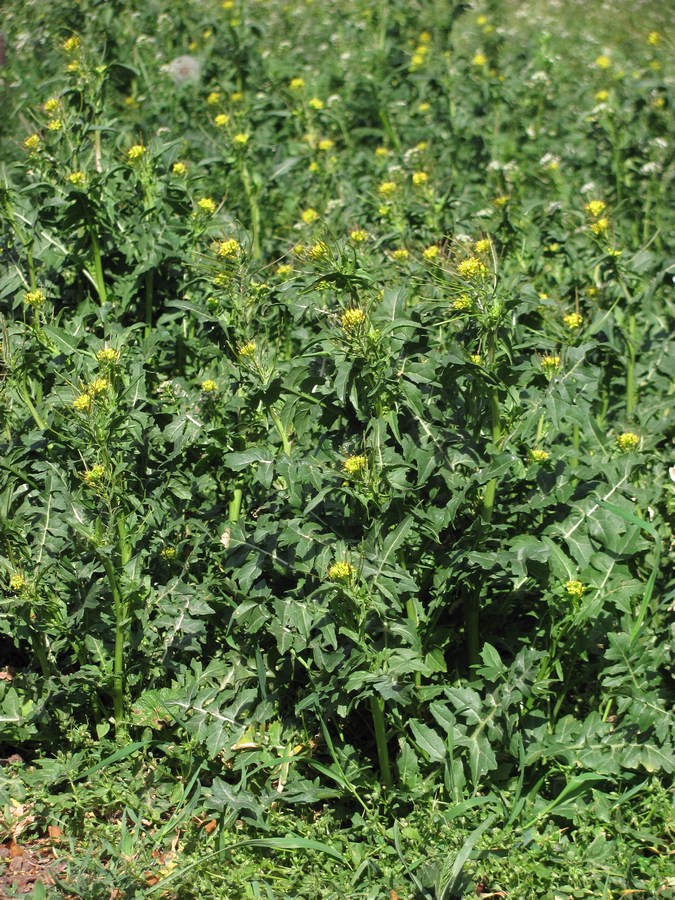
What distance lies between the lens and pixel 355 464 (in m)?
2.82

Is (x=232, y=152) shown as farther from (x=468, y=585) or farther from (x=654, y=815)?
(x=654, y=815)

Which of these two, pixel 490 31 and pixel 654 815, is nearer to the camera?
pixel 654 815

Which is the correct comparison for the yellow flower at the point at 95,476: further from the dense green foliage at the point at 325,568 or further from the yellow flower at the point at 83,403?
the yellow flower at the point at 83,403

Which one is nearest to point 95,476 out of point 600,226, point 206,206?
point 206,206

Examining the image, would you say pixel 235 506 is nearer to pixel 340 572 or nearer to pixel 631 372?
pixel 340 572

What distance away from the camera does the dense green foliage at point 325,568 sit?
9.76 feet

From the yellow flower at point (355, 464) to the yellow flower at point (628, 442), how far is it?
44.6 inches

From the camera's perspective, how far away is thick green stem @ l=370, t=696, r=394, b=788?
3.00m

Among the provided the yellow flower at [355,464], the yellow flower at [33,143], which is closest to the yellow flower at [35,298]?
the yellow flower at [33,143]

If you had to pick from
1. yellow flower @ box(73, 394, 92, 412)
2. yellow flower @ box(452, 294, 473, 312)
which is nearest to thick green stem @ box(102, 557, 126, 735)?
yellow flower @ box(73, 394, 92, 412)

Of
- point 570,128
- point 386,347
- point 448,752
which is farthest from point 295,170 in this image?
point 448,752

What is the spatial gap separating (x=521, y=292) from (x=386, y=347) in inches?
34.7

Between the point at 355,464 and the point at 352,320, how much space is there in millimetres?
409

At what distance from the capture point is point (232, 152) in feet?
17.3
